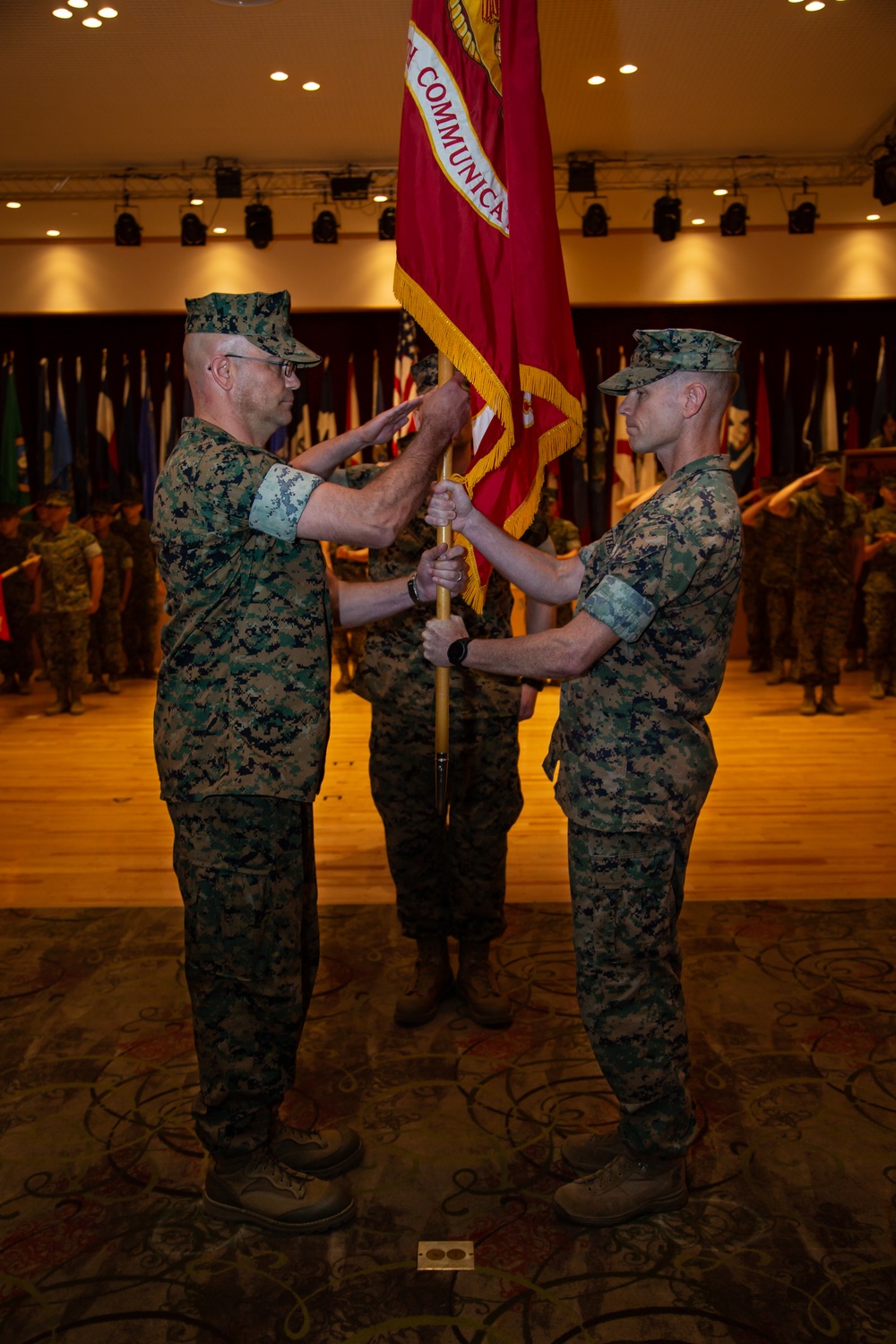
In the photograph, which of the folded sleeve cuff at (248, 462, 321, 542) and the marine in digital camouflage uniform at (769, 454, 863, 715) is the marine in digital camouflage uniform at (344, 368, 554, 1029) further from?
the marine in digital camouflage uniform at (769, 454, 863, 715)

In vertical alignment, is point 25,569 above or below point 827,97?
below

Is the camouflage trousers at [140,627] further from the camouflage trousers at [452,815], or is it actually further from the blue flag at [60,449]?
the camouflage trousers at [452,815]

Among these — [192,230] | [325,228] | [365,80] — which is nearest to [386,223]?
[325,228]

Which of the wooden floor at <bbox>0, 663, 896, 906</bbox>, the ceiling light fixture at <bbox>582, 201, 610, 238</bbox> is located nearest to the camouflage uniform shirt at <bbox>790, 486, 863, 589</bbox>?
the wooden floor at <bbox>0, 663, 896, 906</bbox>

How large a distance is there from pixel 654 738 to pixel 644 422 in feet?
2.01

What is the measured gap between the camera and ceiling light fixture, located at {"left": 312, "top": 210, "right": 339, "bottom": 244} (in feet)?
30.4

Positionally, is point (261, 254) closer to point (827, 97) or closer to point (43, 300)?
point (43, 300)

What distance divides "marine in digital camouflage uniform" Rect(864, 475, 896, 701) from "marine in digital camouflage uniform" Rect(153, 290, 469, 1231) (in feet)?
23.1

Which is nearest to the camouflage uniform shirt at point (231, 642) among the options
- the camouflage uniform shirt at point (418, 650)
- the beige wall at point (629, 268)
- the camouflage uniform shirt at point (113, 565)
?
the camouflage uniform shirt at point (418, 650)

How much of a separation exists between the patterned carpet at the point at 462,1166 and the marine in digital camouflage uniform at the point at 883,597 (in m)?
5.49

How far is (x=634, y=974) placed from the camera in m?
2.10

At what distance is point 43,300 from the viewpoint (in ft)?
34.4

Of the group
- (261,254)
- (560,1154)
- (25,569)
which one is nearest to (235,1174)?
(560,1154)

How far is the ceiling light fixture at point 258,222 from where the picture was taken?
9086 mm
